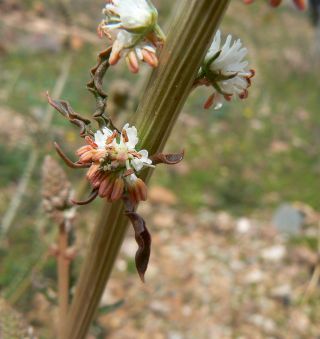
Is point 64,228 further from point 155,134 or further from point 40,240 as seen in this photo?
point 40,240

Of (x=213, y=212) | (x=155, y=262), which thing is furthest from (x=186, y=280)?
(x=213, y=212)

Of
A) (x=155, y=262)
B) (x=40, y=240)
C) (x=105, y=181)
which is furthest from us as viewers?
(x=155, y=262)

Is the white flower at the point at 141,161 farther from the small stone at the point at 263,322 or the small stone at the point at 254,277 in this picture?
the small stone at the point at 254,277

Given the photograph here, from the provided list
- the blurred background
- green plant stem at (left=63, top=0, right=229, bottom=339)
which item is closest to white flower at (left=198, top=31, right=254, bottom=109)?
green plant stem at (left=63, top=0, right=229, bottom=339)

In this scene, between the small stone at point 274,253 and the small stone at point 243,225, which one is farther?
the small stone at point 243,225

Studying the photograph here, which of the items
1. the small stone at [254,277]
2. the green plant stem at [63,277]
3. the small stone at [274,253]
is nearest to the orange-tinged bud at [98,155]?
the green plant stem at [63,277]

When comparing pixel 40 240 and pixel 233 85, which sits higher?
pixel 233 85
